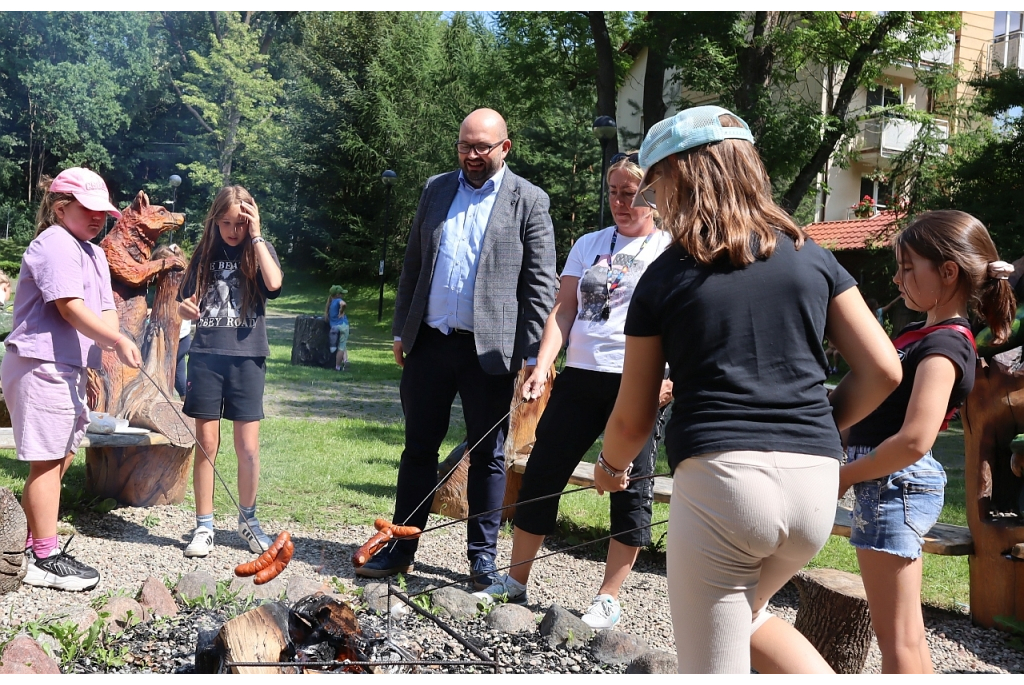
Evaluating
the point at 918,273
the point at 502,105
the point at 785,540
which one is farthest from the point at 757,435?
the point at 502,105

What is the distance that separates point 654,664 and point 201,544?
8.77ft

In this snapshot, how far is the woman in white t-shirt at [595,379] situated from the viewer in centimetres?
365

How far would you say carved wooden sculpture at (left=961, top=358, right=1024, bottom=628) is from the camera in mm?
3945

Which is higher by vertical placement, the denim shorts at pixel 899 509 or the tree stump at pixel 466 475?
the denim shorts at pixel 899 509

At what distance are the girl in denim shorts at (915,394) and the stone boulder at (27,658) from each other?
257 cm

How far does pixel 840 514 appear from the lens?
4.11m

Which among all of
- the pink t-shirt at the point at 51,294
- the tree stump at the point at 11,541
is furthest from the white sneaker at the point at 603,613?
the pink t-shirt at the point at 51,294

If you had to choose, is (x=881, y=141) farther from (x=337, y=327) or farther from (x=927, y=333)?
(x=927, y=333)

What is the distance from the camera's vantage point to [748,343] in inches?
71.1

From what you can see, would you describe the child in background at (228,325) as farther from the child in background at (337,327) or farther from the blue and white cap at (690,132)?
the child in background at (337,327)

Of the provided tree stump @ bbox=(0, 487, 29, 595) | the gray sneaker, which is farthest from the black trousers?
tree stump @ bbox=(0, 487, 29, 595)

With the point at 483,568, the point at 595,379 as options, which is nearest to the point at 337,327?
the point at 483,568

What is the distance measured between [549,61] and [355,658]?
15.3 metres

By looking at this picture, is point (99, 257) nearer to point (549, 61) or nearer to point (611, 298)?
point (611, 298)
